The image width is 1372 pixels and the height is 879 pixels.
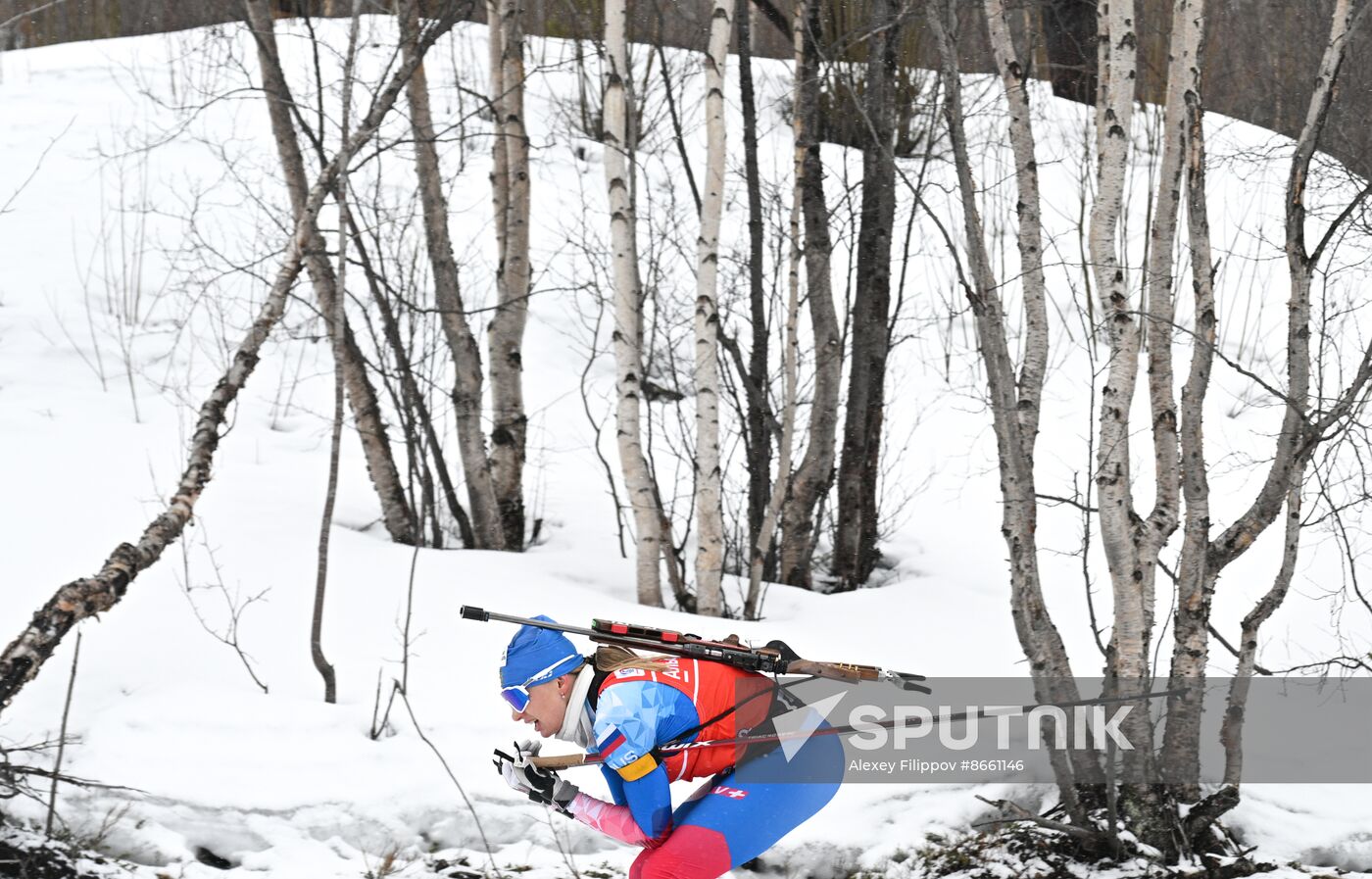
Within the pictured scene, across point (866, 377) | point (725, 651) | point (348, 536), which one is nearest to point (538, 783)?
point (725, 651)

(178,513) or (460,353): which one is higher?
(460,353)

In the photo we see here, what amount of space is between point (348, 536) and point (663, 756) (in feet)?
13.9

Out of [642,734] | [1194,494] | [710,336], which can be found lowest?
[642,734]

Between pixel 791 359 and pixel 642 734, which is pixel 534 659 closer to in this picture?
pixel 642 734

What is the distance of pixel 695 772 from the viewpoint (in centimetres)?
332

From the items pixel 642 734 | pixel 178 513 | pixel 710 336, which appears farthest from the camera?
pixel 710 336

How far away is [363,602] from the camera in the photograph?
5914 millimetres

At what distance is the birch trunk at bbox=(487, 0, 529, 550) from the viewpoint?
6980 millimetres

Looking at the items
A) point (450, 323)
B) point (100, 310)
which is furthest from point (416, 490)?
point (100, 310)

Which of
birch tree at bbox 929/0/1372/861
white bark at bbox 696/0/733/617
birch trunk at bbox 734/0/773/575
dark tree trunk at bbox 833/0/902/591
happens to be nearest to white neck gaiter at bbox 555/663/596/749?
birch tree at bbox 929/0/1372/861

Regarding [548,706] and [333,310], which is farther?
[333,310]

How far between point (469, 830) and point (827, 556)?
4.33 metres

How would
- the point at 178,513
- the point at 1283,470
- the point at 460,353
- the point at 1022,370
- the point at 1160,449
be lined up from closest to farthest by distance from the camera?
1. the point at 1283,470
2. the point at 1160,449
3. the point at 1022,370
4. the point at 178,513
5. the point at 460,353

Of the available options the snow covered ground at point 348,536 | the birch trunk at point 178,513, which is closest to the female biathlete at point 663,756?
the snow covered ground at point 348,536
